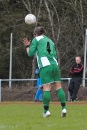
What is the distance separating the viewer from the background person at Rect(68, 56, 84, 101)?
1966cm

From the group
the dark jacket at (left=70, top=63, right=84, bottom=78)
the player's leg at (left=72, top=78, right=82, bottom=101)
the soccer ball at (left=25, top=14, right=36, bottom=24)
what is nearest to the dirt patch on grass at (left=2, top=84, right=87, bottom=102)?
the player's leg at (left=72, top=78, right=82, bottom=101)

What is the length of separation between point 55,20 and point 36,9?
1318 mm

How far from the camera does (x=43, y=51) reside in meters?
11.6

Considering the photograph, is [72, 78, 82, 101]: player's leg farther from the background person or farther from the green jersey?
the green jersey

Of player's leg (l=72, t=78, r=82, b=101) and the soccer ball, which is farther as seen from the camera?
player's leg (l=72, t=78, r=82, b=101)

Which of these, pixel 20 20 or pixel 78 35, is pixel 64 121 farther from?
pixel 20 20

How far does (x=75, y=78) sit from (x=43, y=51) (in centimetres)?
861

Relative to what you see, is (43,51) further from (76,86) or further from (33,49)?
(76,86)

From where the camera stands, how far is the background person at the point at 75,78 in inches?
774

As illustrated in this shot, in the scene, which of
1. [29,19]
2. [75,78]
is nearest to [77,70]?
[75,78]

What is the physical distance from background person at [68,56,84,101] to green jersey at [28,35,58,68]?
798 cm

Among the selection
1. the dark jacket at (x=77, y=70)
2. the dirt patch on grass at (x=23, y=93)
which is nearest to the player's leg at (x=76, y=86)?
the dark jacket at (x=77, y=70)

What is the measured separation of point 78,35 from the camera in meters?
25.6

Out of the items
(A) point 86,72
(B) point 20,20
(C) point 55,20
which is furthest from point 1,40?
(A) point 86,72
